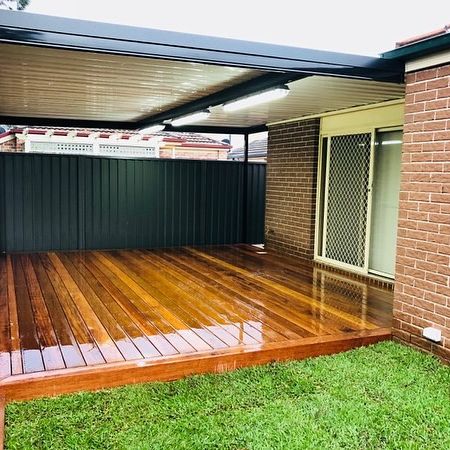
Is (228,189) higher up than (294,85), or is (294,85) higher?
(294,85)

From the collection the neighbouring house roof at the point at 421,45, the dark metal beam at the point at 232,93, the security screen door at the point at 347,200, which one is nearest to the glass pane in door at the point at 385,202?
the security screen door at the point at 347,200

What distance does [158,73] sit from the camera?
4512mm

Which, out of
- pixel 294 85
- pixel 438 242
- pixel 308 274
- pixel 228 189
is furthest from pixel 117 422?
pixel 228 189

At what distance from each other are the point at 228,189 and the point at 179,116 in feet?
7.79

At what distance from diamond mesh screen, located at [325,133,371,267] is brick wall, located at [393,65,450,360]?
2.28 metres

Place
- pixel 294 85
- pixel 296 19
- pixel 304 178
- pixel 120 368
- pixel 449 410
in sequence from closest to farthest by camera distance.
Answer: pixel 449 410, pixel 120 368, pixel 294 85, pixel 304 178, pixel 296 19

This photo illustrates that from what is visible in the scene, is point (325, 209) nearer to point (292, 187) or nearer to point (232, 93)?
point (292, 187)

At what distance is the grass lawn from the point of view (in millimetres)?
2625

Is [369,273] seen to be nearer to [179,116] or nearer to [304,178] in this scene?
[304,178]

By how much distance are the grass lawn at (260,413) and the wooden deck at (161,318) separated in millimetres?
132

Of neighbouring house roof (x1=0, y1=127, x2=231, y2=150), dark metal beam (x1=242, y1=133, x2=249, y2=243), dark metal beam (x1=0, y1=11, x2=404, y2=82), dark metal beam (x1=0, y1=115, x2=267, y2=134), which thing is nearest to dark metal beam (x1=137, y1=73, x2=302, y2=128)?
dark metal beam (x1=0, y1=11, x2=404, y2=82)

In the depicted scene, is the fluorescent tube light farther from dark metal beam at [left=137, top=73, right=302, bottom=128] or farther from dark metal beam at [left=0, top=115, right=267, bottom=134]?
dark metal beam at [left=0, top=115, right=267, bottom=134]

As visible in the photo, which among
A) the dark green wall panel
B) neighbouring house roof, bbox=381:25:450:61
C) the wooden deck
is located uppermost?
neighbouring house roof, bbox=381:25:450:61

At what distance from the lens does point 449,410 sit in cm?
296
